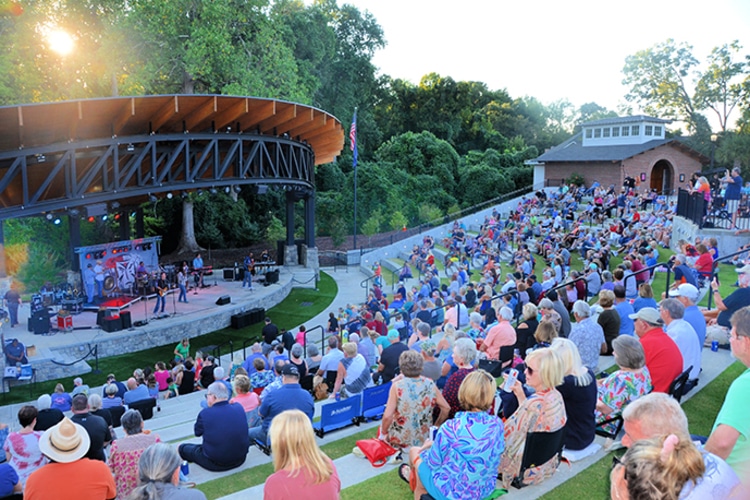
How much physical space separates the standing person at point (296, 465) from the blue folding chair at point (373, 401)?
382cm

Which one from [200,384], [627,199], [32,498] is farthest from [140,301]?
[627,199]

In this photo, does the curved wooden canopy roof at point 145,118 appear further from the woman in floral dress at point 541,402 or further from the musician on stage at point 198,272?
the woman in floral dress at point 541,402

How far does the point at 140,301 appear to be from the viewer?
75.6ft

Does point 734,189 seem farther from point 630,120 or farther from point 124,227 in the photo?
point 124,227

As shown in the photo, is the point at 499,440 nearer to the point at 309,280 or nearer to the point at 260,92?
the point at 309,280

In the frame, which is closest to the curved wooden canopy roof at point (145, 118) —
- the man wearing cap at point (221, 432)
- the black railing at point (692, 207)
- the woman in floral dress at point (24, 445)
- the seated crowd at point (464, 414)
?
the seated crowd at point (464, 414)

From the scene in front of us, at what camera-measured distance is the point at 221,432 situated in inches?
243

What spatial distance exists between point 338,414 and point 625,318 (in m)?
5.07

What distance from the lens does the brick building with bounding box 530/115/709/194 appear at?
37.6 meters

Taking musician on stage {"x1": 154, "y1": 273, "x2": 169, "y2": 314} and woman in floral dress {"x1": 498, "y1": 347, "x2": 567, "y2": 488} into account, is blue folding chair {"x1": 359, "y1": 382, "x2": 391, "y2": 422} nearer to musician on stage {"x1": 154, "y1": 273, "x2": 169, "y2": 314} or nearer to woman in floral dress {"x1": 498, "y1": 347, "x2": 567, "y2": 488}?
woman in floral dress {"x1": 498, "y1": 347, "x2": 567, "y2": 488}

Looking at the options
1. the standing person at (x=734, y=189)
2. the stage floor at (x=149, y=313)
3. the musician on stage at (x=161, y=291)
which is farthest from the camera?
the musician on stage at (x=161, y=291)

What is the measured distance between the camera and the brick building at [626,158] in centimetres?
3759

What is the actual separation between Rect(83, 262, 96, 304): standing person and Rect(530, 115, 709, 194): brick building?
30752mm

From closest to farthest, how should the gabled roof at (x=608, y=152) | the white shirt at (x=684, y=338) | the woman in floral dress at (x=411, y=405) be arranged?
1. the woman in floral dress at (x=411, y=405)
2. the white shirt at (x=684, y=338)
3. the gabled roof at (x=608, y=152)
